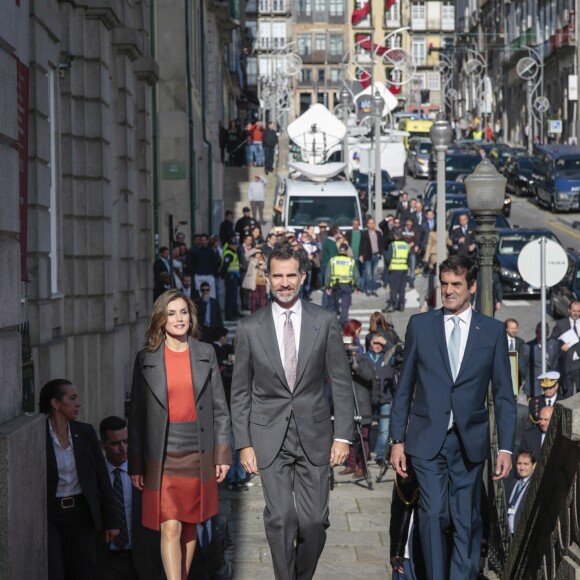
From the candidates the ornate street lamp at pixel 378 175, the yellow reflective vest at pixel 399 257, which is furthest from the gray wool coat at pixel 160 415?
the ornate street lamp at pixel 378 175

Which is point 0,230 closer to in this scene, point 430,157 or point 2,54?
point 2,54

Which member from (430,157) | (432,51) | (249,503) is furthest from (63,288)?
(432,51)

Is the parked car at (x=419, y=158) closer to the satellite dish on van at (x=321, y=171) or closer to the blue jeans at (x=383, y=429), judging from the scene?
Answer: the satellite dish on van at (x=321, y=171)

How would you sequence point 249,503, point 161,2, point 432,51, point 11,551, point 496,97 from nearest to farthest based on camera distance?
point 11,551, point 249,503, point 161,2, point 496,97, point 432,51

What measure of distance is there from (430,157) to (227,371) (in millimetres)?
51298

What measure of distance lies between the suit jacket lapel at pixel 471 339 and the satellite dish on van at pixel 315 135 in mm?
41220

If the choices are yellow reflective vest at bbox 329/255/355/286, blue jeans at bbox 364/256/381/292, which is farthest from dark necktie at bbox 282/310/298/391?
blue jeans at bbox 364/256/381/292

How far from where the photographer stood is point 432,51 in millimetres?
135750

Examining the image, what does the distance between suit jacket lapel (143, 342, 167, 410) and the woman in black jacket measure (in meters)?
0.73

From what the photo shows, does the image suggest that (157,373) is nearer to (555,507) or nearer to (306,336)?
(306,336)

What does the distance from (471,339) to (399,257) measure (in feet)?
72.0

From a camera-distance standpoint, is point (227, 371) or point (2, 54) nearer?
point (2, 54)

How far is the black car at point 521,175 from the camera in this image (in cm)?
5750

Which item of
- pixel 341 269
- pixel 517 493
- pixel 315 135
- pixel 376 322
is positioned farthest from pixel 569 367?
pixel 315 135
